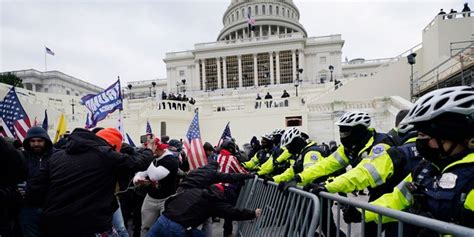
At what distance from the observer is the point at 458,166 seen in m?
1.90

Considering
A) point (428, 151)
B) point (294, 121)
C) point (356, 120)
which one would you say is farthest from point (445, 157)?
point (294, 121)

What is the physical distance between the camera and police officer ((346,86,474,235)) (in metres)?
1.83

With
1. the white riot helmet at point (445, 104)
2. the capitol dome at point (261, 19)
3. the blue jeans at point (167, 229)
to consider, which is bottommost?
the blue jeans at point (167, 229)

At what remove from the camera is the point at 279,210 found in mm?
3740

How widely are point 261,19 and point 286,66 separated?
19310mm

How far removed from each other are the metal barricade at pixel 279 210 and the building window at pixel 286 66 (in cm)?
5999

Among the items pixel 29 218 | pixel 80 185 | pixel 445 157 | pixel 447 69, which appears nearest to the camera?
pixel 445 157

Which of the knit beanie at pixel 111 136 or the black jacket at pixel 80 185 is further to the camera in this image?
the knit beanie at pixel 111 136

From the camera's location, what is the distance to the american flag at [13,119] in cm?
647

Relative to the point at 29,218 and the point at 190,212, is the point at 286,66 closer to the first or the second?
Result: the point at 190,212

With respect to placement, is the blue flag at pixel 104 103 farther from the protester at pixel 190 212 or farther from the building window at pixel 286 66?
the building window at pixel 286 66

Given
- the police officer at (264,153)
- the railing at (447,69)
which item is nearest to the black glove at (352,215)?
the police officer at (264,153)

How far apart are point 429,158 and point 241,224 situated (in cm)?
386

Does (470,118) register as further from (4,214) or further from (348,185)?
(4,214)
